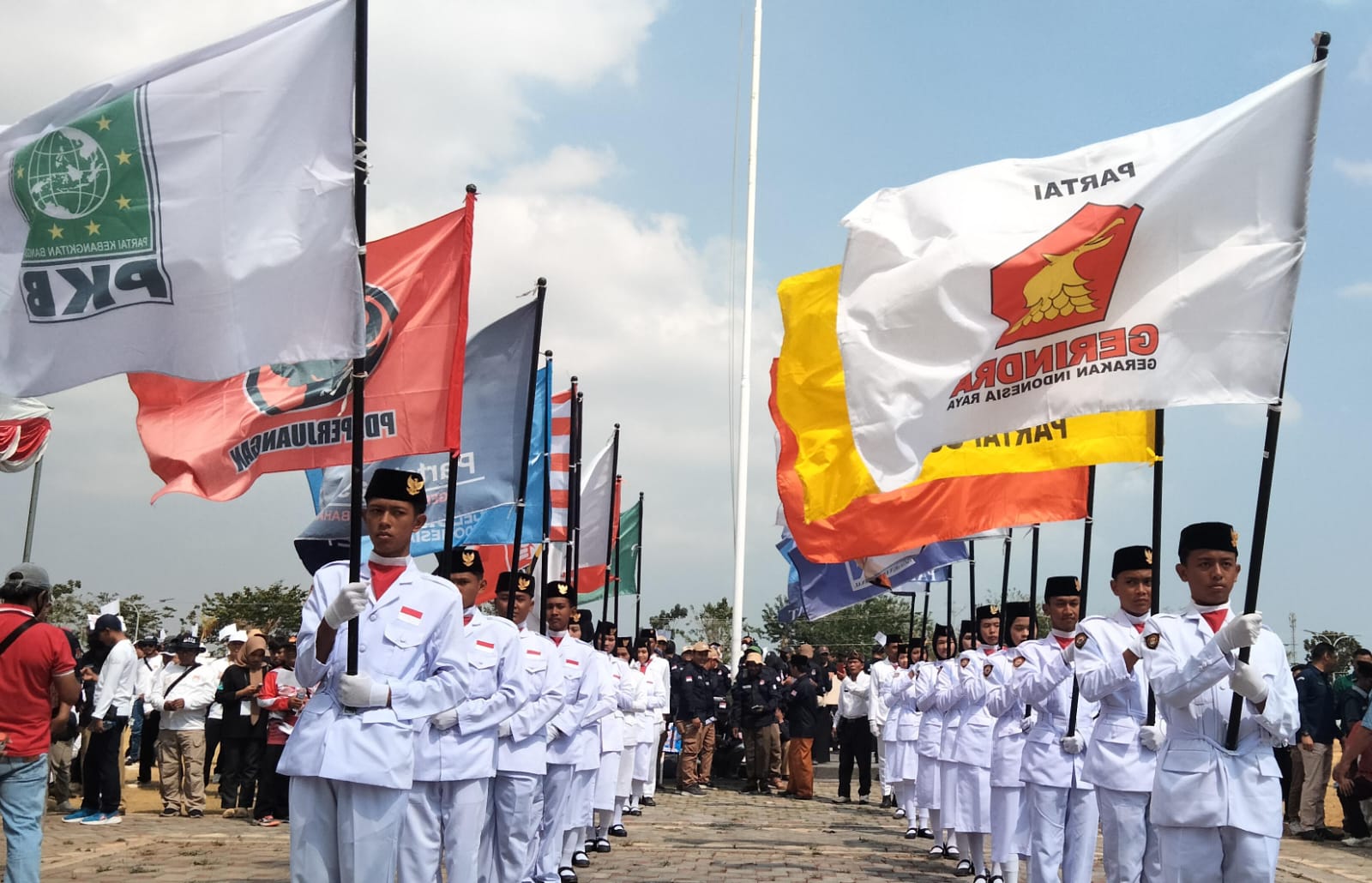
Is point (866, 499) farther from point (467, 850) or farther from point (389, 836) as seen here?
point (389, 836)

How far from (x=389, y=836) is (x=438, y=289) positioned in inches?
183

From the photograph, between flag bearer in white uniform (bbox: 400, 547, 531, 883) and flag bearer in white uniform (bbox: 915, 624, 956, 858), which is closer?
flag bearer in white uniform (bbox: 400, 547, 531, 883)

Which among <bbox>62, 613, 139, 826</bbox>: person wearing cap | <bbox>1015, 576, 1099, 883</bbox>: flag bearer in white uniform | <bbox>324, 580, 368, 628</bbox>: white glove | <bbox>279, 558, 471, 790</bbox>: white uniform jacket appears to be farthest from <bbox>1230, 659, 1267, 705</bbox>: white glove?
<bbox>62, 613, 139, 826</bbox>: person wearing cap

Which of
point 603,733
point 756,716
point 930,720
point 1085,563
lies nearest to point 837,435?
point 1085,563

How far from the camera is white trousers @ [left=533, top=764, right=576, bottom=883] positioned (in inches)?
449

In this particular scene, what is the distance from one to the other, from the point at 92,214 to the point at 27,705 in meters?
2.89

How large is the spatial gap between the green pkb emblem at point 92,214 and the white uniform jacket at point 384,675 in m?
1.87

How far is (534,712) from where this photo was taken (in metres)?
10.1

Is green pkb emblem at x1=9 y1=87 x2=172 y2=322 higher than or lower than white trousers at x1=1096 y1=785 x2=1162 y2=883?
higher

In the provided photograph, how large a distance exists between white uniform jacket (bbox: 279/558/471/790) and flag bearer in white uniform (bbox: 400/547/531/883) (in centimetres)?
75

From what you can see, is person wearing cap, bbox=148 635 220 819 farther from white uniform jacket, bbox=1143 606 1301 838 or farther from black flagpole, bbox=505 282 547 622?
white uniform jacket, bbox=1143 606 1301 838

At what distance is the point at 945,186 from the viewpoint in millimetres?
8734

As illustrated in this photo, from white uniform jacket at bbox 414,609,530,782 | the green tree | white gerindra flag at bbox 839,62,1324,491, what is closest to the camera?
white gerindra flag at bbox 839,62,1324,491

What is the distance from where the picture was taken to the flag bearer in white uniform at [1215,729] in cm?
640
